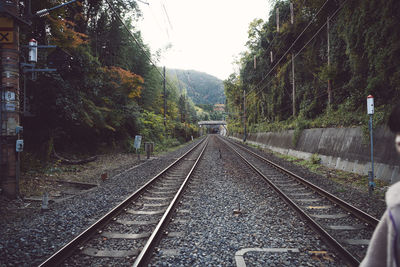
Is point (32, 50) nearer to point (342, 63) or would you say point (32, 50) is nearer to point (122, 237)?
point (122, 237)

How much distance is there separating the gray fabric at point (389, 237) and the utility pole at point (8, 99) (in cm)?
760

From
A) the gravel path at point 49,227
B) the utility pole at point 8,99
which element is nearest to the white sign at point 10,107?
the utility pole at point 8,99

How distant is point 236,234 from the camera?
3924 millimetres

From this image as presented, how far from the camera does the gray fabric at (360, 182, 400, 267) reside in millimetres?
938

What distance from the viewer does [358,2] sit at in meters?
10.7

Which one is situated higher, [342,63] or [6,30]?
[342,63]

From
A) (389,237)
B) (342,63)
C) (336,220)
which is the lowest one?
(336,220)

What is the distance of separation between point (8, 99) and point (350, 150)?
12.7m

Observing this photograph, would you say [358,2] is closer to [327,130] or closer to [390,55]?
[390,55]

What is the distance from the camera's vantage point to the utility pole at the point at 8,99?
5797mm

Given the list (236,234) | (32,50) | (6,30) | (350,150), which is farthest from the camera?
(350,150)

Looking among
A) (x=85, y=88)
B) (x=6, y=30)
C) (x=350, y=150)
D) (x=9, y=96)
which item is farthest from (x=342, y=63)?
(x=9, y=96)

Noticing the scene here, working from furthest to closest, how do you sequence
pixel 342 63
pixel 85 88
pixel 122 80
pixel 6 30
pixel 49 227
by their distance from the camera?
pixel 122 80 → pixel 342 63 → pixel 85 88 → pixel 6 30 → pixel 49 227

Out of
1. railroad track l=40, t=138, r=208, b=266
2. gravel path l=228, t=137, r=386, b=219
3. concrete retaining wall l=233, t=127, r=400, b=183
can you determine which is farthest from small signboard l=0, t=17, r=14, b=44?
concrete retaining wall l=233, t=127, r=400, b=183
